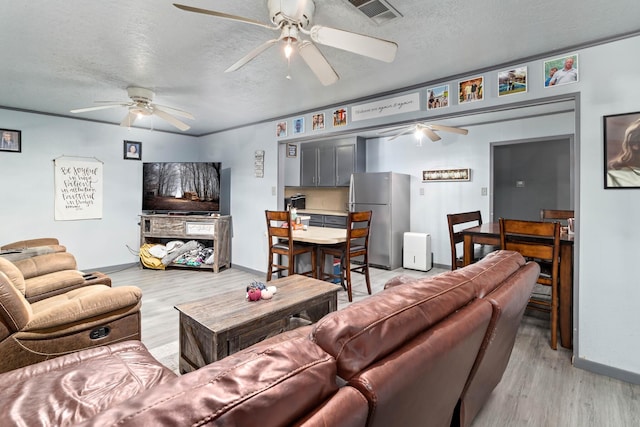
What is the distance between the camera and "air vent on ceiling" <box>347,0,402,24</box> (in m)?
1.76

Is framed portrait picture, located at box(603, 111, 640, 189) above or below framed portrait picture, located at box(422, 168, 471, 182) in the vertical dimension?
below

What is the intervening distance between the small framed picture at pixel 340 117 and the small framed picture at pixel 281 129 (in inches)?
33.9

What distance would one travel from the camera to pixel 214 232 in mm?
5043

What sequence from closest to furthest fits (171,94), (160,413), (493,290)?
(160,413) → (493,290) → (171,94)

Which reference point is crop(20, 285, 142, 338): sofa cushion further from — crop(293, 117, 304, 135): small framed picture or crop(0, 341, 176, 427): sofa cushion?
crop(293, 117, 304, 135): small framed picture

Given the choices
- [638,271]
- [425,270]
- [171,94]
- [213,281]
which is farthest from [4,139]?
[638,271]

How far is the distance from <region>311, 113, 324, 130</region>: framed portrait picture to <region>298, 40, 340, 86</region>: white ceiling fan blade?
191 cm

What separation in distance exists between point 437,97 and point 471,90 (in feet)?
0.97

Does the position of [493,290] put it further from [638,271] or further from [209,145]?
[209,145]

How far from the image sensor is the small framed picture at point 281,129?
4.32 m

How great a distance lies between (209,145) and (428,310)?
559cm

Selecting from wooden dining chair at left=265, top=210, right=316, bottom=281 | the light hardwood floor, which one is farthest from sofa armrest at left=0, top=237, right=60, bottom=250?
wooden dining chair at left=265, top=210, right=316, bottom=281

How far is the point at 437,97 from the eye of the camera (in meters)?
2.93

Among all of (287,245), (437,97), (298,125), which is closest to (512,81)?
(437,97)
